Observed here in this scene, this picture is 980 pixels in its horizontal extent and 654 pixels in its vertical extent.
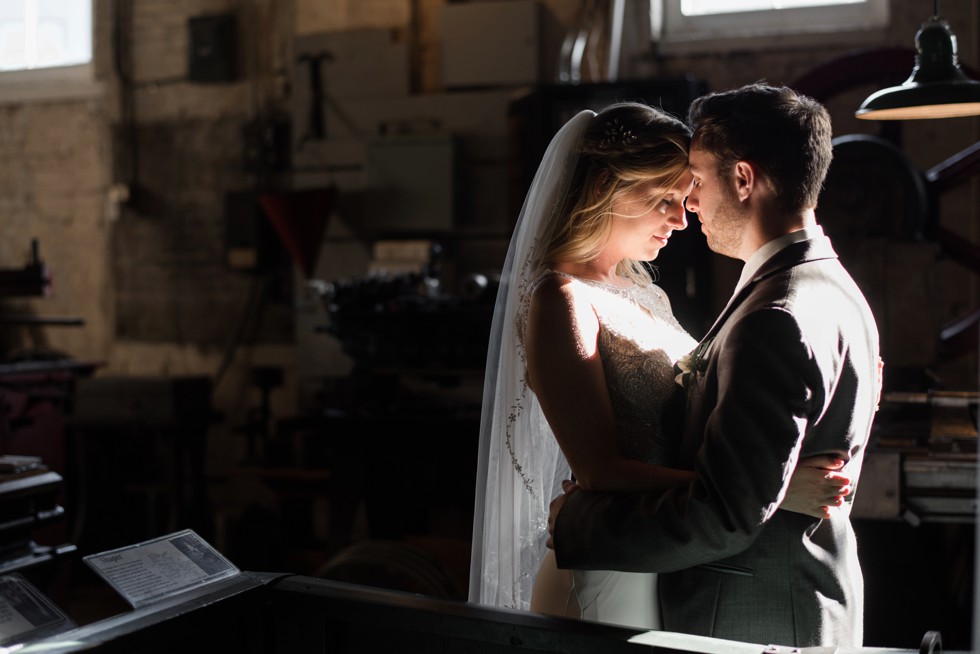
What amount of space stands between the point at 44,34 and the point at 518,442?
6194 mm

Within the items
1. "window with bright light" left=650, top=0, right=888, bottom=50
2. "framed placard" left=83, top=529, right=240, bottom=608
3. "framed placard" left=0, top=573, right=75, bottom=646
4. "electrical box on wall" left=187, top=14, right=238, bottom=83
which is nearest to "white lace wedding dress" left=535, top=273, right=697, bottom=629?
"framed placard" left=83, top=529, right=240, bottom=608

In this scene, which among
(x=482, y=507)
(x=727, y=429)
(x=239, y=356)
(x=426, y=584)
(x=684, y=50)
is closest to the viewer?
(x=727, y=429)

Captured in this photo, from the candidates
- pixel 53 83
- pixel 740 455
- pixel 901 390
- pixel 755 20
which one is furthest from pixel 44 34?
pixel 740 455

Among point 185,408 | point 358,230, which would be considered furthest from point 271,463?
point 358,230

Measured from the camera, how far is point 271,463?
5719 millimetres

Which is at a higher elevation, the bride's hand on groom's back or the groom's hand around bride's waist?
the bride's hand on groom's back

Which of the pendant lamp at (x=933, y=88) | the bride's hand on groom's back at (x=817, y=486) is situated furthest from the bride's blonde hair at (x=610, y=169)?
the pendant lamp at (x=933, y=88)

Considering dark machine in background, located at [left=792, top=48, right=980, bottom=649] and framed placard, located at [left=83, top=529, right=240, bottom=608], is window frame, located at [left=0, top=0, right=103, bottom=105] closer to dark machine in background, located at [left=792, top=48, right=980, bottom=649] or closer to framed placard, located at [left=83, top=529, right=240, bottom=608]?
dark machine in background, located at [left=792, top=48, right=980, bottom=649]

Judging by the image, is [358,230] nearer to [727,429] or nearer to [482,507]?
[482,507]

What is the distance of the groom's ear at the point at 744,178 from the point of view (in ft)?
5.41

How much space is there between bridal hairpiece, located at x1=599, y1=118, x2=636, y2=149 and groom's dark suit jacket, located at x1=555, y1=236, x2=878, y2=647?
403mm

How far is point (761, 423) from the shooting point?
1482 millimetres

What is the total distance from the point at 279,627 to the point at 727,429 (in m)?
0.79

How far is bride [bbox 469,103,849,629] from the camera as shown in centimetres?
176
